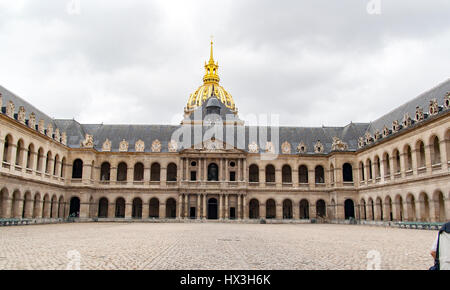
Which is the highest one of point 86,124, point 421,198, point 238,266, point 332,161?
point 86,124

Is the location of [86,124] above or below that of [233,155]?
above

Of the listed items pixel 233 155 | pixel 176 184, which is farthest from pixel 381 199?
pixel 176 184

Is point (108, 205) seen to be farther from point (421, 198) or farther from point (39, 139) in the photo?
point (421, 198)

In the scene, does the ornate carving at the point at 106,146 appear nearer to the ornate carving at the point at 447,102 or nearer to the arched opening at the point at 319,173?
the arched opening at the point at 319,173

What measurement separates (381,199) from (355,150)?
10.3m

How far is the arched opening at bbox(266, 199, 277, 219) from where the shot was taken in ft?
193

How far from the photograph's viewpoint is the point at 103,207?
5844cm

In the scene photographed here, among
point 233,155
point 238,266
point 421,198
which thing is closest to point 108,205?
point 233,155

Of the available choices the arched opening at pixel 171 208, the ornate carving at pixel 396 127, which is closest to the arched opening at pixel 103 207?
the arched opening at pixel 171 208

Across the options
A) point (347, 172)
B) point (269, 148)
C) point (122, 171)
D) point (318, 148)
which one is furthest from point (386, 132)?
point (122, 171)
